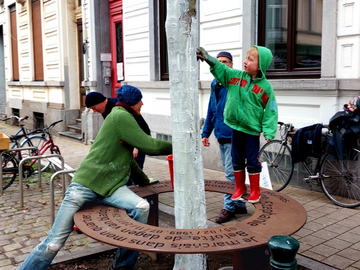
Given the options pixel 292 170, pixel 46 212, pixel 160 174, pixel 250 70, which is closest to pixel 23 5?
pixel 160 174

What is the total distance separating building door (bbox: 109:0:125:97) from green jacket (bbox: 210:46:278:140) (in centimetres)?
722

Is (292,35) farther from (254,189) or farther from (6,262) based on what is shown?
(6,262)

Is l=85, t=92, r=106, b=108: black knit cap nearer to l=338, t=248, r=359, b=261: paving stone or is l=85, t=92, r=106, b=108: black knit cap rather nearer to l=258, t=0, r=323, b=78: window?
l=338, t=248, r=359, b=261: paving stone

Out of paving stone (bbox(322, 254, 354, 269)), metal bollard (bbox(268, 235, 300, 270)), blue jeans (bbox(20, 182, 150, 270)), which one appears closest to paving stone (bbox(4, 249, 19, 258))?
blue jeans (bbox(20, 182, 150, 270))

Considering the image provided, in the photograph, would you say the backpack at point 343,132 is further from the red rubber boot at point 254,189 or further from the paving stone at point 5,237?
the paving stone at point 5,237

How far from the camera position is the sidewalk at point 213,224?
3750 mm

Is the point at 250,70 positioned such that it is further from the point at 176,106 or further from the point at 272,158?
the point at 272,158

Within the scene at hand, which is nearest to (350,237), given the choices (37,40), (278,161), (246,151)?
(246,151)

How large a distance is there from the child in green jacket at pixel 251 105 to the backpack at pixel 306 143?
1.97 metres

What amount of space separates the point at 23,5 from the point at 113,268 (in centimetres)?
1415

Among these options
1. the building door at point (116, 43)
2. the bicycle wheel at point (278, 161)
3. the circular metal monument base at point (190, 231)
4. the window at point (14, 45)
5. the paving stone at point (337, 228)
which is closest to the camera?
the circular metal monument base at point (190, 231)

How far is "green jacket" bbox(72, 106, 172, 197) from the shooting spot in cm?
326

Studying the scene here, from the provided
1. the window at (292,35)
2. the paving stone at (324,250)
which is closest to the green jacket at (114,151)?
the paving stone at (324,250)

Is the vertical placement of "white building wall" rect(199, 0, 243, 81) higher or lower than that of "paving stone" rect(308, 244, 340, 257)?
higher
